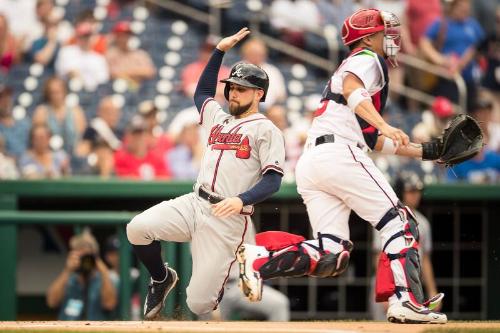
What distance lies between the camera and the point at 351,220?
37.0ft

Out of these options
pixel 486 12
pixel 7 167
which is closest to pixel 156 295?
pixel 7 167

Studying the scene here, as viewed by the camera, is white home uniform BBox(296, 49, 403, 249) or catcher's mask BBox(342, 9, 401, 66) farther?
catcher's mask BBox(342, 9, 401, 66)

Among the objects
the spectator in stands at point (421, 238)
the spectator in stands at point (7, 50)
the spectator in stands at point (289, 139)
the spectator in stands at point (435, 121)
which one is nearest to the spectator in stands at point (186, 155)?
the spectator in stands at point (289, 139)

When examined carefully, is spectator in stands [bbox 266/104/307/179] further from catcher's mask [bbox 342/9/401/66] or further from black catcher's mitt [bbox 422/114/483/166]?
catcher's mask [bbox 342/9/401/66]

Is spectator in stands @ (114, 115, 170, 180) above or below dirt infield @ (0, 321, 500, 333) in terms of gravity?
above

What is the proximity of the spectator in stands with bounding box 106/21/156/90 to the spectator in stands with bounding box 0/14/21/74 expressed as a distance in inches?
39.0

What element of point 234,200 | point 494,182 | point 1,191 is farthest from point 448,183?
point 234,200

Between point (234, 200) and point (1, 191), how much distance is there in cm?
425

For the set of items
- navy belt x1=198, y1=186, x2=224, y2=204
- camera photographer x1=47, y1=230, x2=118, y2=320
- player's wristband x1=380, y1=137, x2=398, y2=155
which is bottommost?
camera photographer x1=47, y1=230, x2=118, y2=320

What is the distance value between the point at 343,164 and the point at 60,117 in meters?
5.42

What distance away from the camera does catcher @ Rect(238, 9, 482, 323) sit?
6727 millimetres

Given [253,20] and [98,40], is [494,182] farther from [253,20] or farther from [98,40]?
[98,40]

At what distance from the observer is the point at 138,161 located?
11.1 m

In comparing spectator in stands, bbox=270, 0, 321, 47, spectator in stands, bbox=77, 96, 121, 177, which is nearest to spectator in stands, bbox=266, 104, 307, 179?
spectator in stands, bbox=77, 96, 121, 177
